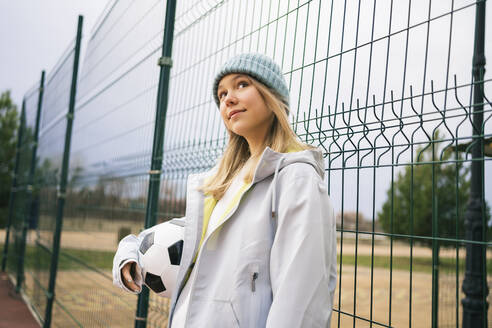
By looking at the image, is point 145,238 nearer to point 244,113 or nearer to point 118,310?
point 244,113

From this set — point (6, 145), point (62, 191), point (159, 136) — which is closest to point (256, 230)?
point (159, 136)

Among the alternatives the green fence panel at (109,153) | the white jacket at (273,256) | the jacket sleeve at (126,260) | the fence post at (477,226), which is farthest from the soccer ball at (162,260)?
the green fence panel at (109,153)

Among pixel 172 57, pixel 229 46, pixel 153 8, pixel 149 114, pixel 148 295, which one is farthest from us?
pixel 153 8

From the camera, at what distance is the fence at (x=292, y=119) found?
1.48 metres

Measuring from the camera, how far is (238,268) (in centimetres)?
125

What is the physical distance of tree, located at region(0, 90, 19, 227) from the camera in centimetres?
1909

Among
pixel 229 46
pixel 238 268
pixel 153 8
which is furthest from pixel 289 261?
pixel 153 8

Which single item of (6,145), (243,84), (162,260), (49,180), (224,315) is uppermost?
(6,145)

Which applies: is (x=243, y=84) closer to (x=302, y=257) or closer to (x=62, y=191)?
(x=302, y=257)

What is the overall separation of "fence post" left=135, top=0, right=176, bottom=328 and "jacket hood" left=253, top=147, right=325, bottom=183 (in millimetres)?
1681

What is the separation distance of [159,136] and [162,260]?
4.97 ft

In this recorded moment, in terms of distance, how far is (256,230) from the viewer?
1.28 meters

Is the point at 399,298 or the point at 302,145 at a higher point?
the point at 302,145

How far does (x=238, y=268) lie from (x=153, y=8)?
2.87 meters
